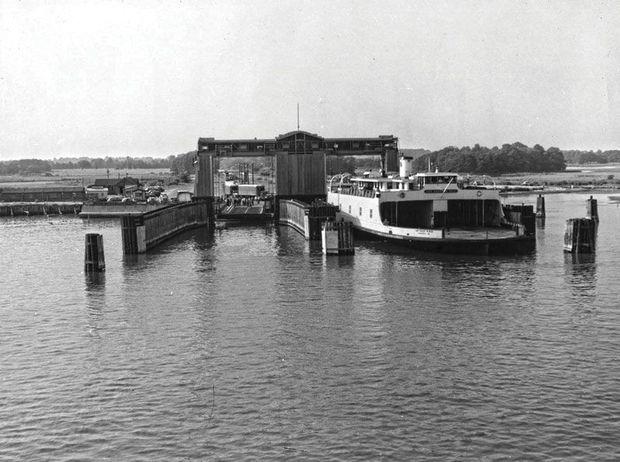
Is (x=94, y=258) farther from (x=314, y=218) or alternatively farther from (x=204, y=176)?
(x=204, y=176)

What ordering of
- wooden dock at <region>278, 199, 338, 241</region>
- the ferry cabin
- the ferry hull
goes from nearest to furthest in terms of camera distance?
1. the ferry hull
2. the ferry cabin
3. wooden dock at <region>278, 199, 338, 241</region>

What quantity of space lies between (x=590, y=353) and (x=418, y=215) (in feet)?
135

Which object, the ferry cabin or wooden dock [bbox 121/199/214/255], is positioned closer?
wooden dock [bbox 121/199/214/255]

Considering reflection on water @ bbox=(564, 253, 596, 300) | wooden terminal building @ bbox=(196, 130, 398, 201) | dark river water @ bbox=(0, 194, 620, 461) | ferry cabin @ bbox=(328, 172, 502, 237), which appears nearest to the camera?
dark river water @ bbox=(0, 194, 620, 461)

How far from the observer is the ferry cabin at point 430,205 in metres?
68.8

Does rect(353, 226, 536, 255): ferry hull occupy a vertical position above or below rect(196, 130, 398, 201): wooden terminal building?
below

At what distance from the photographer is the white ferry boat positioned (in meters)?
63.4

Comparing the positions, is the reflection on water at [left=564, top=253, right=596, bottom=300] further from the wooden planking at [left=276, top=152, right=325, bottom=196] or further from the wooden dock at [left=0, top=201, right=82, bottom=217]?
the wooden dock at [left=0, top=201, right=82, bottom=217]

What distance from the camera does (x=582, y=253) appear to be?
203 feet

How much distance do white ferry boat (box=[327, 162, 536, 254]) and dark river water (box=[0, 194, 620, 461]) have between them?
6.59 meters

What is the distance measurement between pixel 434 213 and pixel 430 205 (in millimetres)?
1124

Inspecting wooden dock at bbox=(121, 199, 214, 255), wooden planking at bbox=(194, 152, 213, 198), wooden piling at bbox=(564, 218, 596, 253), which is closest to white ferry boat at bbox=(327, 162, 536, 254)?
wooden piling at bbox=(564, 218, 596, 253)

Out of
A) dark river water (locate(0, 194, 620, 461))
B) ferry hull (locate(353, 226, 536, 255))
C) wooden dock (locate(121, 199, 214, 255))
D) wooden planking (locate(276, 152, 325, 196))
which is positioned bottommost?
dark river water (locate(0, 194, 620, 461))

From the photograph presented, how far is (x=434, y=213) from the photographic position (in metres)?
70.2
